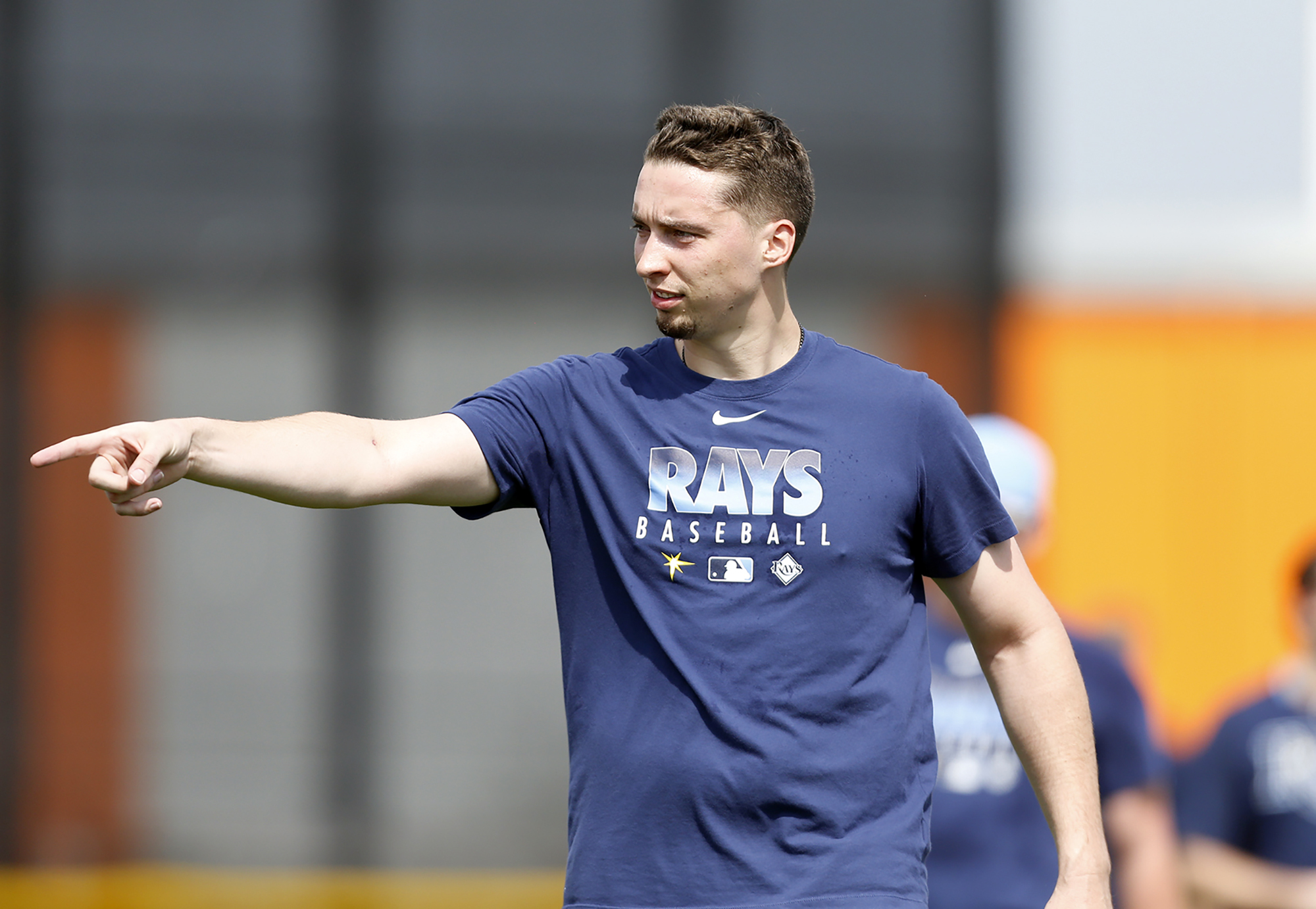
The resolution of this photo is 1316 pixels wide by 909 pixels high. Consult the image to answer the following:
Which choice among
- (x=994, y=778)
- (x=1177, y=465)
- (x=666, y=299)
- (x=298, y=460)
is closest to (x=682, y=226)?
(x=666, y=299)

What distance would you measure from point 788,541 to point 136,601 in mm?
7474

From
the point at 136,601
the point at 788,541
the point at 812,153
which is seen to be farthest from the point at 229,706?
the point at 788,541

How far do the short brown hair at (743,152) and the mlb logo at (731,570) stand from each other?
22.7 inches

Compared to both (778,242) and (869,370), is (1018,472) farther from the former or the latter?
(778,242)

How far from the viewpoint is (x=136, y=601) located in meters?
9.06

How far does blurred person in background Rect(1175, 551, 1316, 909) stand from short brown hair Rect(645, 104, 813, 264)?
335 cm

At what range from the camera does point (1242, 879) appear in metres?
5.05

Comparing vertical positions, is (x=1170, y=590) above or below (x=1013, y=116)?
below

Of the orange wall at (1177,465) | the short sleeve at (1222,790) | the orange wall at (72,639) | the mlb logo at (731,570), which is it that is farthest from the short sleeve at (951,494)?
the orange wall at (72,639)

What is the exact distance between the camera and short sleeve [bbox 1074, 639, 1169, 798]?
3859 millimetres

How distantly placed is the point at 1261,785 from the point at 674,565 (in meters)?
3.46

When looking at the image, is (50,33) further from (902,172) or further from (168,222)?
(902,172)

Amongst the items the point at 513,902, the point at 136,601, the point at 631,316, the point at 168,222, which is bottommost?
the point at 513,902

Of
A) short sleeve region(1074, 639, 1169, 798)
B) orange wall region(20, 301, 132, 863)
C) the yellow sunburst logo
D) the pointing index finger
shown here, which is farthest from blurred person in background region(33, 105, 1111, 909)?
orange wall region(20, 301, 132, 863)
